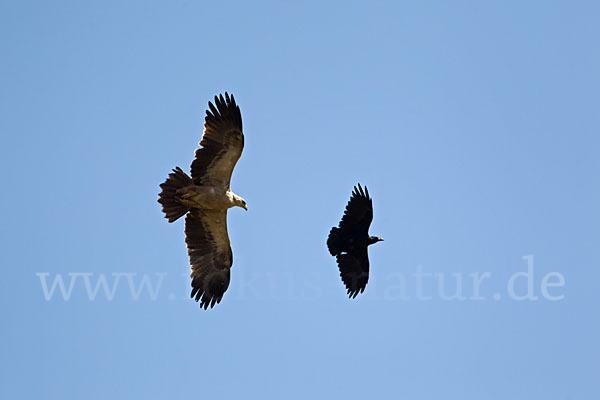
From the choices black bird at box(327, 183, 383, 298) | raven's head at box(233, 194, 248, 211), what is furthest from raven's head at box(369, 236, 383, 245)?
raven's head at box(233, 194, 248, 211)

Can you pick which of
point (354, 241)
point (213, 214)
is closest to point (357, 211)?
point (354, 241)

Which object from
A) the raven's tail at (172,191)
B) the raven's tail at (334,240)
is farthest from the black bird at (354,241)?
the raven's tail at (172,191)

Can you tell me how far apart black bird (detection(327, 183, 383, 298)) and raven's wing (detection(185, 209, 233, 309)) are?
2.19 metres

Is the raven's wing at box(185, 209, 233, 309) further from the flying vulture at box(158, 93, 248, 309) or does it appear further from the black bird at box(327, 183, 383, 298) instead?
the black bird at box(327, 183, 383, 298)

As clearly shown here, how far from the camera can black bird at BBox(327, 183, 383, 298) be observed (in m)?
18.6

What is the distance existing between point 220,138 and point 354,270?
4234 mm

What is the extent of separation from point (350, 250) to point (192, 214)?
339 cm

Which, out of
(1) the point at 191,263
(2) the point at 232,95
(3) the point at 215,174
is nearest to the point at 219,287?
(1) the point at 191,263

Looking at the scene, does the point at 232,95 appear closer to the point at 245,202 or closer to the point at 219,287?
the point at 245,202

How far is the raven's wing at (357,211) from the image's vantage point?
60.9 ft

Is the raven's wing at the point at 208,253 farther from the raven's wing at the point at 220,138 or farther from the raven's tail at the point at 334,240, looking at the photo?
the raven's tail at the point at 334,240

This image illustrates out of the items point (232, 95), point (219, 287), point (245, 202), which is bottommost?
point (219, 287)

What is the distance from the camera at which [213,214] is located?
17.5 metres

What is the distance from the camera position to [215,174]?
1709 centimetres
